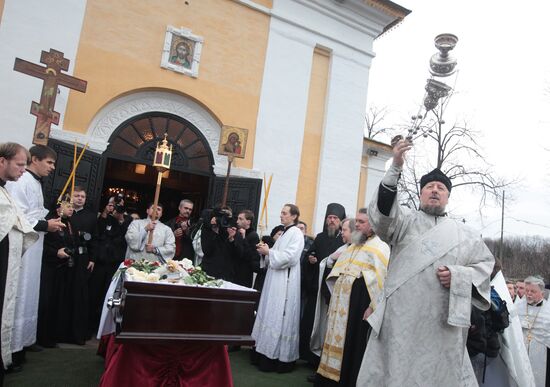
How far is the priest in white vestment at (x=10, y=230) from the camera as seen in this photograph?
3.36 m

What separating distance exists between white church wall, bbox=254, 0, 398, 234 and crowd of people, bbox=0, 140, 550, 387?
93.6 inches

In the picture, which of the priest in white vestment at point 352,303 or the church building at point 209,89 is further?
the church building at point 209,89

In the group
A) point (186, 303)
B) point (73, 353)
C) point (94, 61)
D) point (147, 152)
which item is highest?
point (94, 61)

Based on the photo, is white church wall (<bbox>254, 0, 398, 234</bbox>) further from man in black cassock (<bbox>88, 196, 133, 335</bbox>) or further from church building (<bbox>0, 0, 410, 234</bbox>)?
man in black cassock (<bbox>88, 196, 133, 335</bbox>)

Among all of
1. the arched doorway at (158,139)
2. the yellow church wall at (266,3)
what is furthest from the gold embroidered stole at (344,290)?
the yellow church wall at (266,3)

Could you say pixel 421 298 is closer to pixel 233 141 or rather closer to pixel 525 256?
pixel 233 141

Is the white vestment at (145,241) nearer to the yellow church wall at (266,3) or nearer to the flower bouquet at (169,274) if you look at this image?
the flower bouquet at (169,274)

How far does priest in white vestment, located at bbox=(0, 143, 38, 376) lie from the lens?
3363mm

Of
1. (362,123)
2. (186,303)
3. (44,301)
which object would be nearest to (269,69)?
(362,123)

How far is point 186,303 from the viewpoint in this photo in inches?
128

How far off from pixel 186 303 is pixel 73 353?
2852 mm

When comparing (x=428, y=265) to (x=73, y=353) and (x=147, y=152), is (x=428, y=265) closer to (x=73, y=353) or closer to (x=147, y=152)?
(x=73, y=353)

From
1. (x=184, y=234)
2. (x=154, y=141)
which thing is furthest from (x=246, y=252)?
(x=154, y=141)

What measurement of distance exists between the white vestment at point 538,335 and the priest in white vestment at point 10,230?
6035 millimetres
